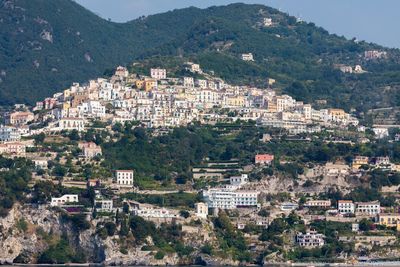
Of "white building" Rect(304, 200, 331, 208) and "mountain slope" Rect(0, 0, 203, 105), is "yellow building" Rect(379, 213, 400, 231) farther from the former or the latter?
"mountain slope" Rect(0, 0, 203, 105)

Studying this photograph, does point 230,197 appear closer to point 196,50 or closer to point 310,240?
point 310,240

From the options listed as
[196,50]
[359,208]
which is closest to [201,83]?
[196,50]

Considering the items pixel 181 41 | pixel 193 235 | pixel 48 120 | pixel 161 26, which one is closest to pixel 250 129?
pixel 48 120

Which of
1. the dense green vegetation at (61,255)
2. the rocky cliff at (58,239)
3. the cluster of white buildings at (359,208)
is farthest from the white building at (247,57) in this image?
the dense green vegetation at (61,255)

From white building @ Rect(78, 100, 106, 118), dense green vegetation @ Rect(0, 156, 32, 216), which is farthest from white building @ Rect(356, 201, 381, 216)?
white building @ Rect(78, 100, 106, 118)

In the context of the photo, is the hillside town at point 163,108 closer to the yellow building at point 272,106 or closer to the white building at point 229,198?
the yellow building at point 272,106
